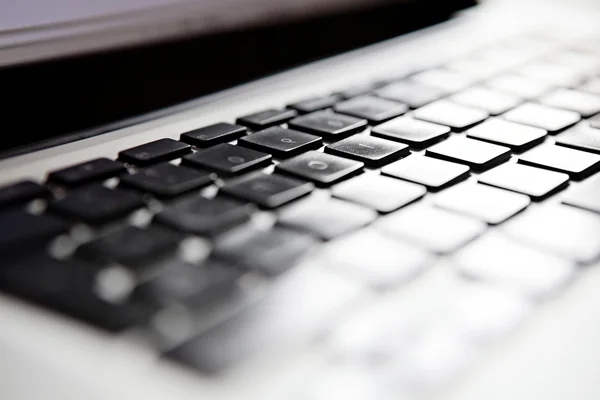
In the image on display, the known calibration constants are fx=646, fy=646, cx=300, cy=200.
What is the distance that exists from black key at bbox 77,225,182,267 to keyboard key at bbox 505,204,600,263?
14 cm

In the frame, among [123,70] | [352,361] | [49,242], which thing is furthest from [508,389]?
[123,70]

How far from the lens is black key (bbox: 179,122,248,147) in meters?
0.37

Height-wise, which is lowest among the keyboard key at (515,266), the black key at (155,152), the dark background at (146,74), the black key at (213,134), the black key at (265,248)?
the dark background at (146,74)

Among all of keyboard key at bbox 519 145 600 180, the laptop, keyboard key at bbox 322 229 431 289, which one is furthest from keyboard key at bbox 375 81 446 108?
keyboard key at bbox 322 229 431 289

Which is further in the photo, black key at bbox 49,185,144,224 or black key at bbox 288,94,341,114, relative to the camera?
black key at bbox 288,94,341,114

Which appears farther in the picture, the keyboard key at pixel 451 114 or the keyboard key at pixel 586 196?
the keyboard key at pixel 451 114

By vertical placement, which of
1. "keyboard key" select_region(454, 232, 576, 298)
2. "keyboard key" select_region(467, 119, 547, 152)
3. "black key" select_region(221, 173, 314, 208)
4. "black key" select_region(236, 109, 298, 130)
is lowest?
"black key" select_region(236, 109, 298, 130)

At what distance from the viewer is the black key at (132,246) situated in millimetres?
234

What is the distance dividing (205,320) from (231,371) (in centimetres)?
2

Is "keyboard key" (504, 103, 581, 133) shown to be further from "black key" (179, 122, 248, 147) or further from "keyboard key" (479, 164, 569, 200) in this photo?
"black key" (179, 122, 248, 147)

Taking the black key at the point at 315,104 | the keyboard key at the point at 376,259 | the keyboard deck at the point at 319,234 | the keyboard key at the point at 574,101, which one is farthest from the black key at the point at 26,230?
the keyboard key at the point at 574,101

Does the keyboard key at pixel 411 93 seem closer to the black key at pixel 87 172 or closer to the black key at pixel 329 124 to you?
the black key at pixel 329 124

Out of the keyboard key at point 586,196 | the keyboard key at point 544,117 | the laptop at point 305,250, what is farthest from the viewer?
the keyboard key at point 544,117

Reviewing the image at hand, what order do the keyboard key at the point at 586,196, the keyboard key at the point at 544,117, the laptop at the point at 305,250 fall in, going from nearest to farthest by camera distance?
the laptop at the point at 305,250 → the keyboard key at the point at 586,196 → the keyboard key at the point at 544,117
